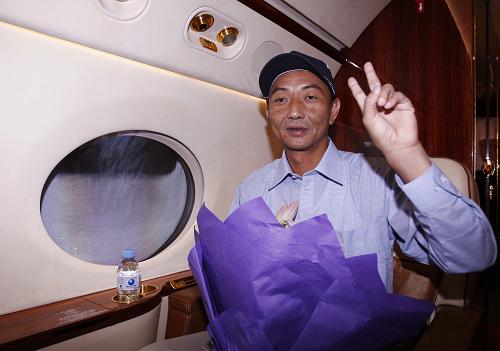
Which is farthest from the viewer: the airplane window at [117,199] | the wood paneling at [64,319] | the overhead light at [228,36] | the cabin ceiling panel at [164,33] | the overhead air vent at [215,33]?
the airplane window at [117,199]

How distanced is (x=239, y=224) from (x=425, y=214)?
46cm

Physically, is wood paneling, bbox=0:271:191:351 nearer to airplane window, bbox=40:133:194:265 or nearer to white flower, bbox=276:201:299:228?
airplane window, bbox=40:133:194:265

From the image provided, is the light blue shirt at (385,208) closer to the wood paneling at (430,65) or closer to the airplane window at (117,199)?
the airplane window at (117,199)

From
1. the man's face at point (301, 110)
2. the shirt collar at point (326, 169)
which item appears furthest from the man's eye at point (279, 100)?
the shirt collar at point (326, 169)

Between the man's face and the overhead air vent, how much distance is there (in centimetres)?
47

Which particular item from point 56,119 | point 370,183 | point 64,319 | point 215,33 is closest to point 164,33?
point 215,33

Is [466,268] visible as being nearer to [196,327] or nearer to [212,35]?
[196,327]

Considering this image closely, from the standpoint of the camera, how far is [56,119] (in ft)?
5.02

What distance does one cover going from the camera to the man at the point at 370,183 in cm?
82

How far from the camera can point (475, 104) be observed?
2.32 m

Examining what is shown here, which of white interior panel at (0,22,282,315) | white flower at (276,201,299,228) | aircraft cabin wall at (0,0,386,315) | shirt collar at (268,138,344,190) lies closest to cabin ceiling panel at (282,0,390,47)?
aircraft cabin wall at (0,0,386,315)

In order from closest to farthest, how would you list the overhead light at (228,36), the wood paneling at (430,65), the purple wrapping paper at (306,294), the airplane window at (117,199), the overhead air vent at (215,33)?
the purple wrapping paper at (306,294), the overhead air vent at (215,33), the overhead light at (228,36), the airplane window at (117,199), the wood paneling at (430,65)

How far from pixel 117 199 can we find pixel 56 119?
92 cm

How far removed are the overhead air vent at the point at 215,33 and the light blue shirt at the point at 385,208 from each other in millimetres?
721
